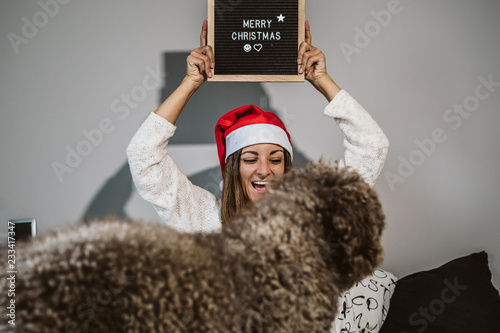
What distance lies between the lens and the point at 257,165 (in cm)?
150

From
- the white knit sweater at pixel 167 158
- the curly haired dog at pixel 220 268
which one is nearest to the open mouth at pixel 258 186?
the white knit sweater at pixel 167 158

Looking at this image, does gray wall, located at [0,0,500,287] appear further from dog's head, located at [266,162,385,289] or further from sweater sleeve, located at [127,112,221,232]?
dog's head, located at [266,162,385,289]

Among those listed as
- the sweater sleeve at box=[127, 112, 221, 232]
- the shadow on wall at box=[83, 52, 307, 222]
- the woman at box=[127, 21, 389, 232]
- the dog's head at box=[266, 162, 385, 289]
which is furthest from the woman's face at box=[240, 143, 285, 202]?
the dog's head at box=[266, 162, 385, 289]

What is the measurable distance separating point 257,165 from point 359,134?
0.43 meters

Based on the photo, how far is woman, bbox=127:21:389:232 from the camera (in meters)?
1.25

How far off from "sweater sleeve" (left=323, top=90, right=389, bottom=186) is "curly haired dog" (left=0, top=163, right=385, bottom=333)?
875mm

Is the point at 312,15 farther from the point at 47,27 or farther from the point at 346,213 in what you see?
the point at 346,213

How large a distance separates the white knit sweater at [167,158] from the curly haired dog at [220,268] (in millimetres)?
→ 898

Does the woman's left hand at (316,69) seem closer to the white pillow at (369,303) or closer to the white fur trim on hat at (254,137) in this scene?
the white fur trim on hat at (254,137)

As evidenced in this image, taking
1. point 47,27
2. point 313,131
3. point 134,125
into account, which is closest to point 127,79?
point 134,125

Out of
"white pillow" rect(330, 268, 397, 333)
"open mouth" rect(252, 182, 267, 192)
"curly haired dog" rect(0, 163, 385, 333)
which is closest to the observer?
"curly haired dog" rect(0, 163, 385, 333)

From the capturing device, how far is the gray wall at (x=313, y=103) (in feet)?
6.15

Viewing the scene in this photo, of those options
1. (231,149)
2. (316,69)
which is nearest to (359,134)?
(316,69)

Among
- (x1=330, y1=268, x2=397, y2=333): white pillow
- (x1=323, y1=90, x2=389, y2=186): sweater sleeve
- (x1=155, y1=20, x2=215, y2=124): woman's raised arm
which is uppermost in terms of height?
(x1=155, y1=20, x2=215, y2=124): woman's raised arm
